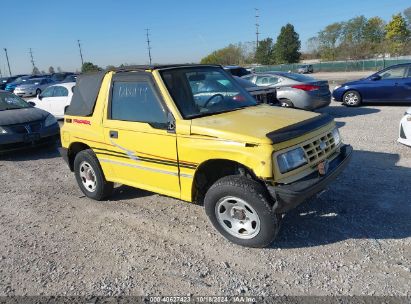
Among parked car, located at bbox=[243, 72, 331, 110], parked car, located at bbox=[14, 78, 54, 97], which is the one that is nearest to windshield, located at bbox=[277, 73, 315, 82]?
parked car, located at bbox=[243, 72, 331, 110]

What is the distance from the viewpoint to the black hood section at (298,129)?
140 inches

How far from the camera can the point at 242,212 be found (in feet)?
12.8

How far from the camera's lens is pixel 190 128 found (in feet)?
13.2

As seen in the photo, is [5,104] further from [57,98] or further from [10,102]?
[57,98]

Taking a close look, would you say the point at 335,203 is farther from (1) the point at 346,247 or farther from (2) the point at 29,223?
(2) the point at 29,223

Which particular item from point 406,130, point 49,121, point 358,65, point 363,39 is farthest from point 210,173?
point 363,39

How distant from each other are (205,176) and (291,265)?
1366mm

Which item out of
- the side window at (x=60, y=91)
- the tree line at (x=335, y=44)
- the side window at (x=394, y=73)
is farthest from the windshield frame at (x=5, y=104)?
the tree line at (x=335, y=44)

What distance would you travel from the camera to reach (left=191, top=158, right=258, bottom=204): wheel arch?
157 inches

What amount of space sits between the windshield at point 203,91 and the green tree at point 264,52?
7970 centimetres

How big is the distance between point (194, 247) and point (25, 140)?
6.10 metres

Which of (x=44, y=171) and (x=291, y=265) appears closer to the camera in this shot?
(x=291, y=265)

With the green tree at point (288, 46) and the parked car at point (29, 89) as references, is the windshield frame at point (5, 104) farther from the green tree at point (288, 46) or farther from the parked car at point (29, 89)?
the green tree at point (288, 46)

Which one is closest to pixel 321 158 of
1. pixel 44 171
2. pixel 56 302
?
pixel 56 302
